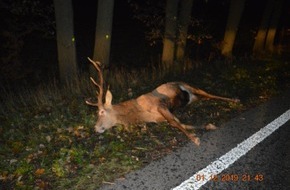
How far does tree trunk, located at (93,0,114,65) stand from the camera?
28.6ft

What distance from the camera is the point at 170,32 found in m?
10.7

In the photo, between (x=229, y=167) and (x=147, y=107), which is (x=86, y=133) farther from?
(x=229, y=167)

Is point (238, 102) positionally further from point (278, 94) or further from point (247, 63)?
point (247, 63)

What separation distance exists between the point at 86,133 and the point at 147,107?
1232 mm

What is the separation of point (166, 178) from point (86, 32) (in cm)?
1416

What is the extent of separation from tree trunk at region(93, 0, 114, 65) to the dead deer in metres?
2.88

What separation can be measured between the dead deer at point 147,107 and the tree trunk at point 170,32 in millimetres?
3261

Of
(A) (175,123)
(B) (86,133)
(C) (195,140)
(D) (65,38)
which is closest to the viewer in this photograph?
(C) (195,140)

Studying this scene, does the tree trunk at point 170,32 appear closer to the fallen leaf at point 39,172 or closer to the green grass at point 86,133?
the green grass at point 86,133

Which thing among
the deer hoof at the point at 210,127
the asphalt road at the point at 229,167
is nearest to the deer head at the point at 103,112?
the asphalt road at the point at 229,167

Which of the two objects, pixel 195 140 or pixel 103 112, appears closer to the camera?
pixel 195 140

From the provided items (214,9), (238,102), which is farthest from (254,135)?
(214,9)

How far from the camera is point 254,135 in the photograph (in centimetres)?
528

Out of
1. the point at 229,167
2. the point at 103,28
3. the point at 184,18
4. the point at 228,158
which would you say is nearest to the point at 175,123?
the point at 228,158
